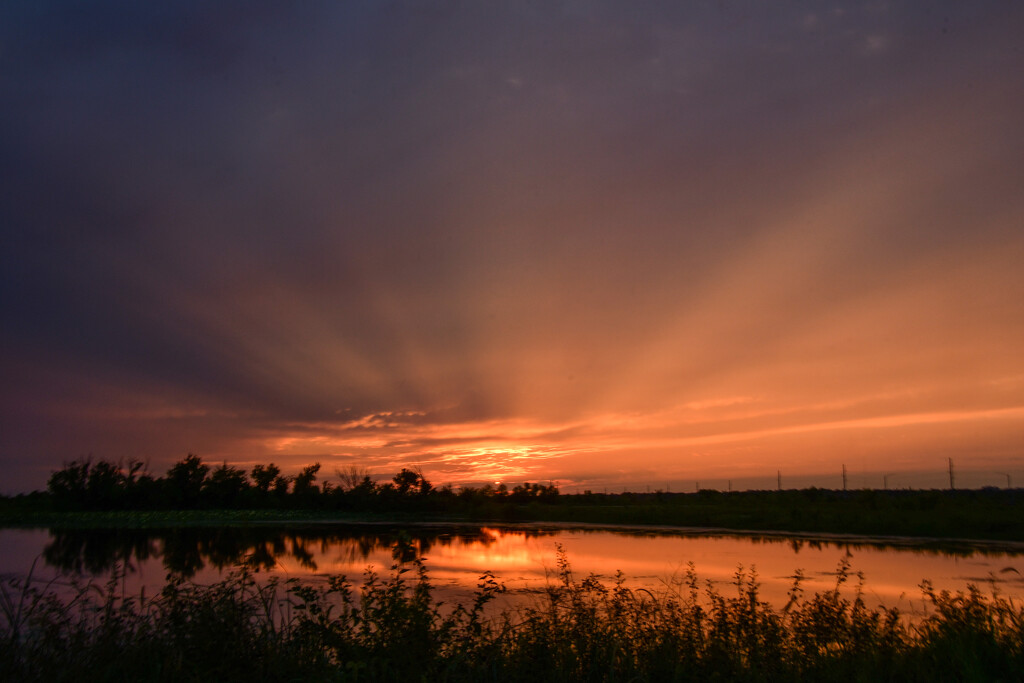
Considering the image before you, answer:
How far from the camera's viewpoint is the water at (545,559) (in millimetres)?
18688

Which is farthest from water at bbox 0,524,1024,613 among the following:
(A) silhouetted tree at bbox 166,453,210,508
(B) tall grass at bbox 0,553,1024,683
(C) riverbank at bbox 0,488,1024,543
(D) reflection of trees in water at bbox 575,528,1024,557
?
(A) silhouetted tree at bbox 166,453,210,508

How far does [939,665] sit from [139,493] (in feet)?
283

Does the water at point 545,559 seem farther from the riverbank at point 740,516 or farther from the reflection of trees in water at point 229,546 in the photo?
the riverbank at point 740,516

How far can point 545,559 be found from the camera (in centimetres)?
2770

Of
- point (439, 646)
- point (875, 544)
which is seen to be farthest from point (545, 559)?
point (439, 646)

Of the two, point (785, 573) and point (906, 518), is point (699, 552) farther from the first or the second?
point (906, 518)

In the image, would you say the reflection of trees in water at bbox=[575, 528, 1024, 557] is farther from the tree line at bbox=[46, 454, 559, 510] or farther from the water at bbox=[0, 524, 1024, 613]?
the tree line at bbox=[46, 454, 559, 510]

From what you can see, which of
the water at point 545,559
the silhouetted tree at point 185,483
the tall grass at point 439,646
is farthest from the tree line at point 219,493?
the tall grass at point 439,646

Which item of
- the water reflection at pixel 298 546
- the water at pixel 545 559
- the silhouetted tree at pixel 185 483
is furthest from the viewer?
the silhouetted tree at pixel 185 483

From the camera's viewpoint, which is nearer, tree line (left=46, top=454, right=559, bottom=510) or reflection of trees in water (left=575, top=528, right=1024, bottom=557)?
reflection of trees in water (left=575, top=528, right=1024, bottom=557)

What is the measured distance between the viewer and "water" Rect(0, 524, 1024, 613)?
18.7 metres

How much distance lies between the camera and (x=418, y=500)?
7900 centimetres

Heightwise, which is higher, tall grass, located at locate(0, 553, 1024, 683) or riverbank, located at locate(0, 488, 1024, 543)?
tall grass, located at locate(0, 553, 1024, 683)

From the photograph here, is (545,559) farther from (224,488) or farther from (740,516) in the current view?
(224,488)
